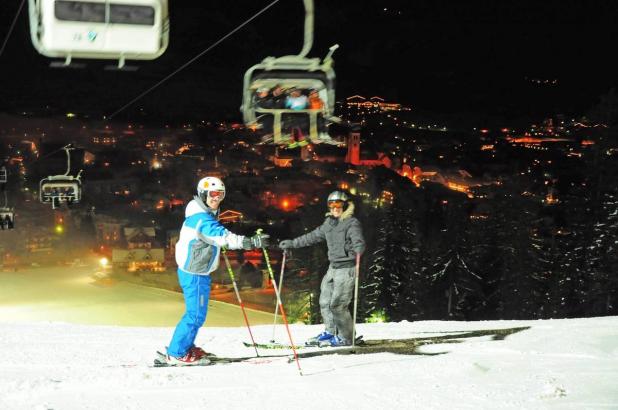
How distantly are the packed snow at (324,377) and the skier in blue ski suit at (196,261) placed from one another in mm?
303

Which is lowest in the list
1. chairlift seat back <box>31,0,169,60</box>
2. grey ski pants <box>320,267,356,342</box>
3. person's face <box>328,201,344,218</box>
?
grey ski pants <box>320,267,356,342</box>

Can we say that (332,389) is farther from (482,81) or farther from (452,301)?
(482,81)

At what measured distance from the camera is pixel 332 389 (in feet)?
16.6

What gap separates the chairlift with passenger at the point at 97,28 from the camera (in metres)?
4.96

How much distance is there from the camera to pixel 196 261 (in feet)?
19.7

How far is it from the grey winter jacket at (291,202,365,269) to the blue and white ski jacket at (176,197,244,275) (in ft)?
4.71

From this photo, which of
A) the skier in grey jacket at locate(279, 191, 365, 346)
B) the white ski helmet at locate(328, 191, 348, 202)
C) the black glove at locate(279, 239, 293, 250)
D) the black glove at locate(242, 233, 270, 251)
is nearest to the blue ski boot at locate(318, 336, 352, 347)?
the skier in grey jacket at locate(279, 191, 365, 346)

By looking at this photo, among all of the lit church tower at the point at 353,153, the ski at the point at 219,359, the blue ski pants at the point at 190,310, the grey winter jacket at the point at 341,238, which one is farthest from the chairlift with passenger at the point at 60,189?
the lit church tower at the point at 353,153

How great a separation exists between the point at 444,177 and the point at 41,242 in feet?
154

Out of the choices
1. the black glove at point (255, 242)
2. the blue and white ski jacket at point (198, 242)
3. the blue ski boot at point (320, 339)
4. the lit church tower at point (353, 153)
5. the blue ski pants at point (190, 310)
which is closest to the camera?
the black glove at point (255, 242)

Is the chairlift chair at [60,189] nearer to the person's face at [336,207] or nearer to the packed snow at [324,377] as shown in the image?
the packed snow at [324,377]

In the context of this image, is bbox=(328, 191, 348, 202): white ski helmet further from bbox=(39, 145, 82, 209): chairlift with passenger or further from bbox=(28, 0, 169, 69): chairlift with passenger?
bbox=(39, 145, 82, 209): chairlift with passenger

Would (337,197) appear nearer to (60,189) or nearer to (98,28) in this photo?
(98,28)

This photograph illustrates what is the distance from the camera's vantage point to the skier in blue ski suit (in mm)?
5930
